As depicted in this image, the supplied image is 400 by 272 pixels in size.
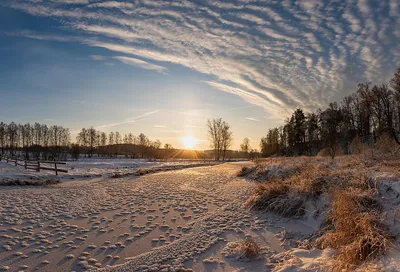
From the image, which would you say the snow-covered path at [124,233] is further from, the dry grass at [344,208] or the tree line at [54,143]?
the tree line at [54,143]

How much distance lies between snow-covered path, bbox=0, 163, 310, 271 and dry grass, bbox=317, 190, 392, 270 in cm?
137

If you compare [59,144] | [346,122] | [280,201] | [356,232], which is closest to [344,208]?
[356,232]

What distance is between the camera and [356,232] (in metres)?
4.32

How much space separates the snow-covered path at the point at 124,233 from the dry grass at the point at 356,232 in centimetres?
137

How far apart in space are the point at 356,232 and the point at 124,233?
540 cm

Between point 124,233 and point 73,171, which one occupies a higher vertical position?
point 124,233

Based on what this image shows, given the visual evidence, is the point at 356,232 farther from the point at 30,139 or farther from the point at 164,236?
the point at 30,139

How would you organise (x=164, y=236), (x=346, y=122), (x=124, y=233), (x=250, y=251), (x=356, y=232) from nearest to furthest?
1. (x=356, y=232)
2. (x=250, y=251)
3. (x=164, y=236)
4. (x=124, y=233)
5. (x=346, y=122)

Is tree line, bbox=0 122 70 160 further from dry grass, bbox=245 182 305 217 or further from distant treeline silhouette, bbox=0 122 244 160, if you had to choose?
dry grass, bbox=245 182 305 217

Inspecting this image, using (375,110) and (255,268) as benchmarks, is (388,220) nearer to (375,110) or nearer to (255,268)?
(255,268)

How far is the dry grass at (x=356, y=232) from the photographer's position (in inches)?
140

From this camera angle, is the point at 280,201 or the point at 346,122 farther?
the point at 346,122

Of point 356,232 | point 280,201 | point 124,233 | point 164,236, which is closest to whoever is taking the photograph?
point 356,232

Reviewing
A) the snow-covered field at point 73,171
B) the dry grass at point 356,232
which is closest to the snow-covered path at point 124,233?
the dry grass at point 356,232
